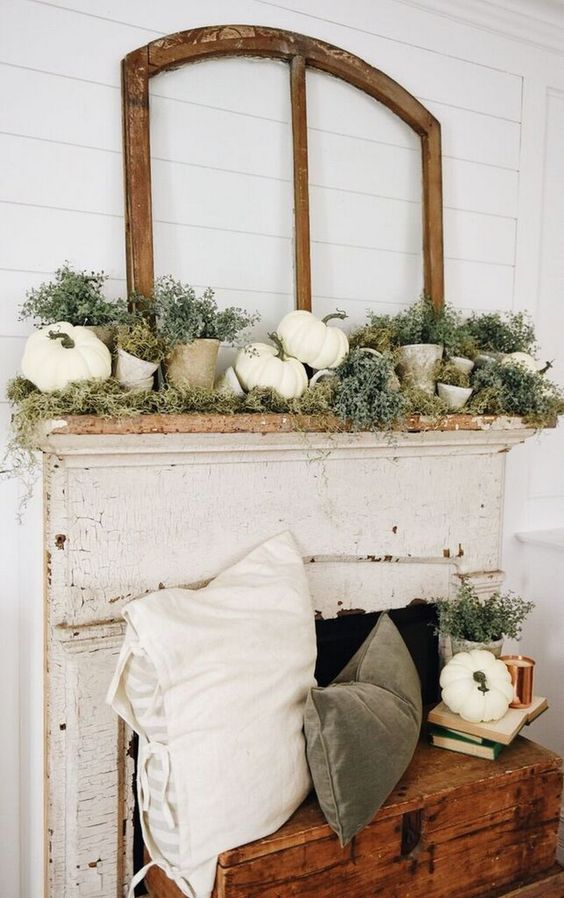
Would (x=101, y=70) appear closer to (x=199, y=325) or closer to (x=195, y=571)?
(x=199, y=325)

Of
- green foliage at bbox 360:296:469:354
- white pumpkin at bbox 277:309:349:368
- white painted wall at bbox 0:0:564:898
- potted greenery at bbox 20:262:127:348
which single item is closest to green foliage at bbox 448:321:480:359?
green foliage at bbox 360:296:469:354

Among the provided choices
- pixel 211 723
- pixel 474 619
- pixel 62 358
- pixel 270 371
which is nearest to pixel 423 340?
pixel 270 371

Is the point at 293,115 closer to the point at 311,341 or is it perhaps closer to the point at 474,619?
the point at 311,341

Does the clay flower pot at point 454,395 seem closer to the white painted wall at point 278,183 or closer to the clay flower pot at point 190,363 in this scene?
the white painted wall at point 278,183

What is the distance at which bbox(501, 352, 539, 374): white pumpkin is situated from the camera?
2.02 metres

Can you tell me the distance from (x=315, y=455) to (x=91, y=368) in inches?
25.7

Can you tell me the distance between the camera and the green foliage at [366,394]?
1726 mm

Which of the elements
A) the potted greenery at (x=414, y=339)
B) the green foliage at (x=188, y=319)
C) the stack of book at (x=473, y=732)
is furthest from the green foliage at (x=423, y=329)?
the stack of book at (x=473, y=732)

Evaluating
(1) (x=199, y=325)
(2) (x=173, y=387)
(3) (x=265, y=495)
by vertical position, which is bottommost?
(3) (x=265, y=495)

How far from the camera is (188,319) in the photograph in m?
1.62

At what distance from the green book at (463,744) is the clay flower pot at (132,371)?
45.4 inches

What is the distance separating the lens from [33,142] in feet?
5.48

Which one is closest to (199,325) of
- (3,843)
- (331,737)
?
(331,737)

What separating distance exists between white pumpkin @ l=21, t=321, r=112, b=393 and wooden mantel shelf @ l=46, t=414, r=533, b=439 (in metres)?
0.10
